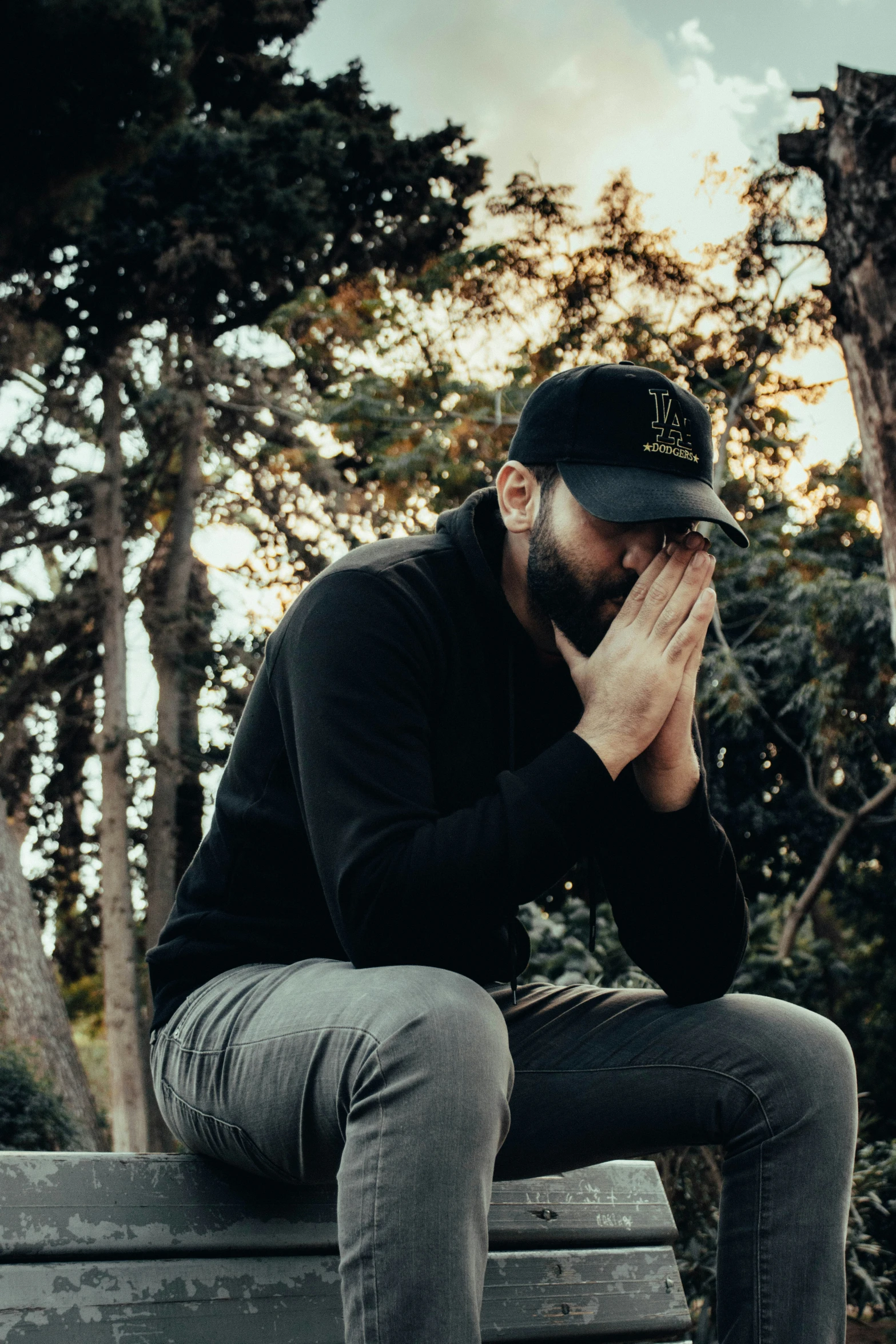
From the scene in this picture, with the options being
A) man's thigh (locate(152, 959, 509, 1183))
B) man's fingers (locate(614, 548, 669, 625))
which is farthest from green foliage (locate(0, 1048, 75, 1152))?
man's fingers (locate(614, 548, 669, 625))

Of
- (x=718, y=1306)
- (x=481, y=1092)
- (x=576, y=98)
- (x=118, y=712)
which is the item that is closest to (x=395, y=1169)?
(x=481, y=1092)

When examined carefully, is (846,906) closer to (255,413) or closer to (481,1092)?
(255,413)

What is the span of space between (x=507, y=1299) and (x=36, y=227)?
1317cm

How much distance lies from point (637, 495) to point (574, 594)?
180 millimetres

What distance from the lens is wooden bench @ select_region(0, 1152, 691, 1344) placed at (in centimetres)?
146

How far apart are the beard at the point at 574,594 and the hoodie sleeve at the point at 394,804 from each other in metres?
0.28

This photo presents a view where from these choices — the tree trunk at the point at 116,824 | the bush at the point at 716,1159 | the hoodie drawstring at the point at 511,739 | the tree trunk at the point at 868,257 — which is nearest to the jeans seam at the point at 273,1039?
the hoodie drawstring at the point at 511,739

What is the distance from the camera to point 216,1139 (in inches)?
61.1

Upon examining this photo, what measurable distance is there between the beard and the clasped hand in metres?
0.03

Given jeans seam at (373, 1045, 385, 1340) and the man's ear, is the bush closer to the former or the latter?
the man's ear

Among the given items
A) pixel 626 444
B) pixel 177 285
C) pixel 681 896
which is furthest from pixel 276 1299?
pixel 177 285

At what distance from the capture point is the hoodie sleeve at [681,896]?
180cm

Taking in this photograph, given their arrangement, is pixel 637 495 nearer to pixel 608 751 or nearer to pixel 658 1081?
pixel 608 751

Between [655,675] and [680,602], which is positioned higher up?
[680,602]
